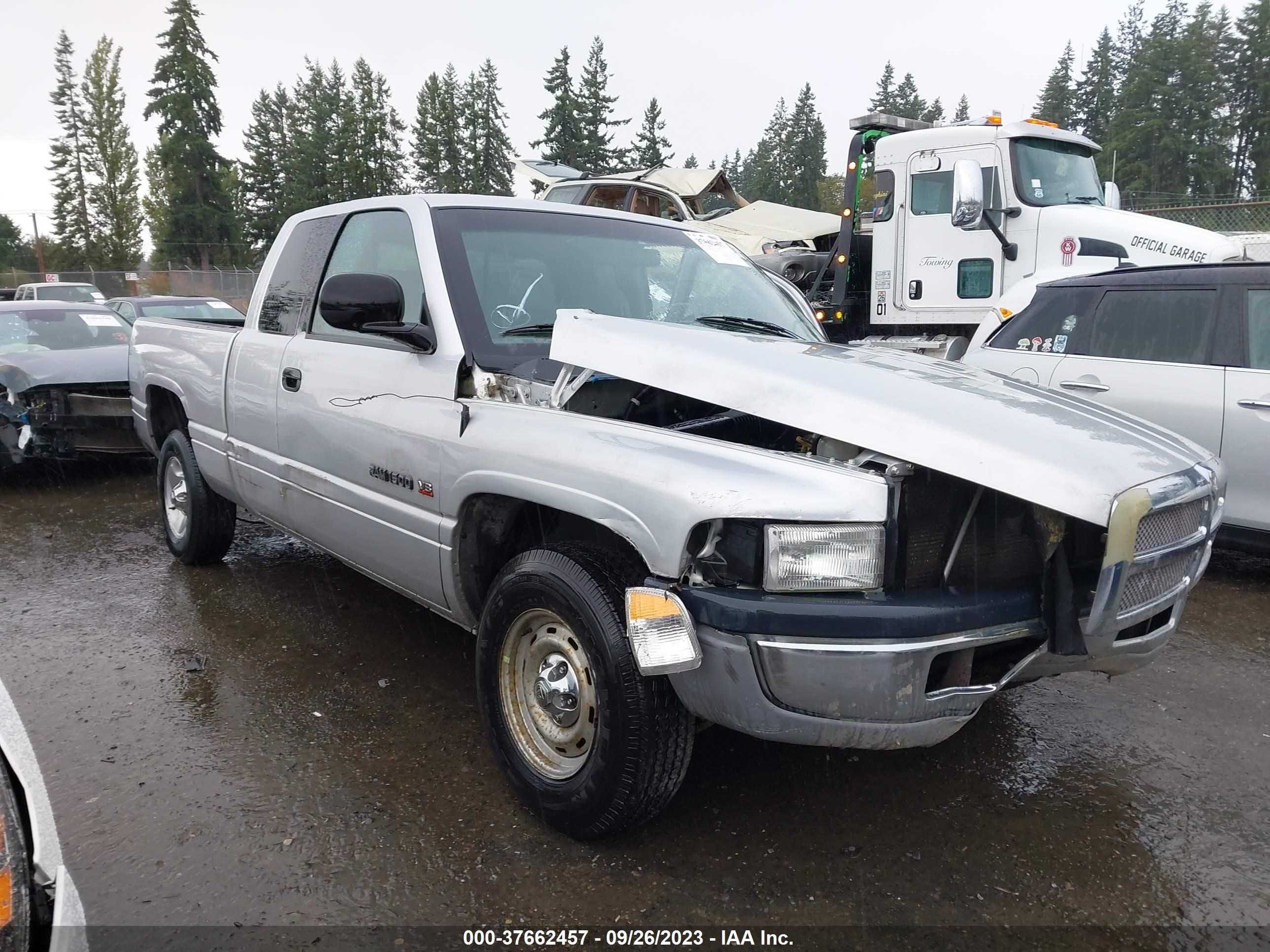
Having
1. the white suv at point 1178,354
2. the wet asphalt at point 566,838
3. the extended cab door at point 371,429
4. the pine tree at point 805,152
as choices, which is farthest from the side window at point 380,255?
the pine tree at point 805,152

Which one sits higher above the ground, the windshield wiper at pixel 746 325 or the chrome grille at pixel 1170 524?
the windshield wiper at pixel 746 325

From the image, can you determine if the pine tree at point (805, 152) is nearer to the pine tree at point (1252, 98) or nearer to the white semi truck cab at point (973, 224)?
the pine tree at point (1252, 98)

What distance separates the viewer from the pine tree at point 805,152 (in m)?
79.8

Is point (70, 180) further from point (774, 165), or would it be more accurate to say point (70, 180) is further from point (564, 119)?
point (774, 165)

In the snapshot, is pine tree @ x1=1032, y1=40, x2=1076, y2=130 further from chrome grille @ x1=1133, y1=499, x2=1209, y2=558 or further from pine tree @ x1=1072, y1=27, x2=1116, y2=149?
chrome grille @ x1=1133, y1=499, x2=1209, y2=558

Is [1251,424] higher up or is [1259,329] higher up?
[1259,329]

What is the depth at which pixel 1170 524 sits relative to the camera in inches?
92.9

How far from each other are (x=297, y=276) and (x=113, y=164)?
6303cm

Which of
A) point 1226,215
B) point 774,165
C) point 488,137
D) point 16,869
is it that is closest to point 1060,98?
point 774,165

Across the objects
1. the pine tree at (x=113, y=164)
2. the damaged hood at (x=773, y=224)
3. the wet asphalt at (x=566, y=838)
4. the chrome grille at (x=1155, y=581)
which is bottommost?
the wet asphalt at (x=566, y=838)

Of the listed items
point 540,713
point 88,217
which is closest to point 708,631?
point 540,713

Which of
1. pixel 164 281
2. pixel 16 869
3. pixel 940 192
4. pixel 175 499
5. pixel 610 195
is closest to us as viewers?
Result: pixel 16 869

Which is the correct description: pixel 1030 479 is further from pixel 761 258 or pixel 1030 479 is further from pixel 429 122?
pixel 429 122

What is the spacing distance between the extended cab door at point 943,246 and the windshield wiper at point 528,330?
7325 millimetres
